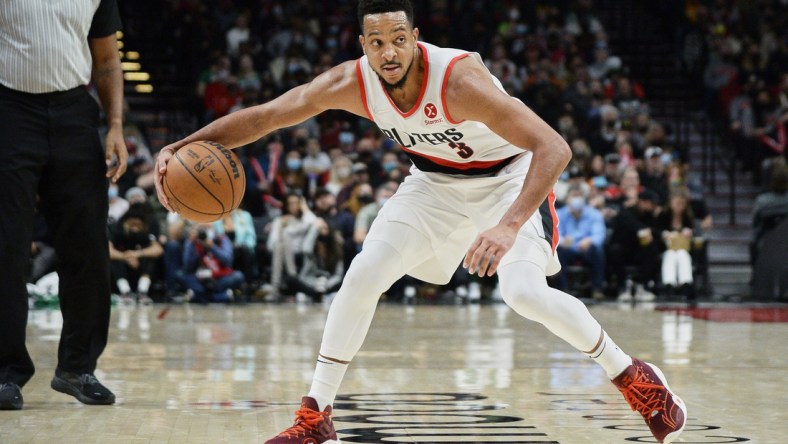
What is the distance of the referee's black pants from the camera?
16.6 feet

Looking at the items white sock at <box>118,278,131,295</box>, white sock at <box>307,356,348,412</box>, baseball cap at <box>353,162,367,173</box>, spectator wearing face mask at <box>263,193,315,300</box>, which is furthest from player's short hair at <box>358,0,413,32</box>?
baseball cap at <box>353,162,367,173</box>

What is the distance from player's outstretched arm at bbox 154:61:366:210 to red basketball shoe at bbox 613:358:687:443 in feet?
4.48

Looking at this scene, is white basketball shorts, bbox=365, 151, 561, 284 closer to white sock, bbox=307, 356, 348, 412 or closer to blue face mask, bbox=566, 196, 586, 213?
white sock, bbox=307, 356, 348, 412

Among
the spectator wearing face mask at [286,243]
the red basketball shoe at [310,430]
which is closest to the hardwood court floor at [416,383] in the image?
the red basketball shoe at [310,430]

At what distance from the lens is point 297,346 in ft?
25.5

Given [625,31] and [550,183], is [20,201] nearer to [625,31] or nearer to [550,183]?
[550,183]

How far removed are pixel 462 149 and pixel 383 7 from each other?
615 millimetres

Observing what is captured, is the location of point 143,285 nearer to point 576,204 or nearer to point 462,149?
point 576,204

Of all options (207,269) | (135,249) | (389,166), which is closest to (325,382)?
(207,269)

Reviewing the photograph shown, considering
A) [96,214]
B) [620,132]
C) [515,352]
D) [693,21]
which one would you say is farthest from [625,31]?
[96,214]

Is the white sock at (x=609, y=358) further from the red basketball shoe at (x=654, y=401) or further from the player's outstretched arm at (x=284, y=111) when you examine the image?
Result: the player's outstretched arm at (x=284, y=111)

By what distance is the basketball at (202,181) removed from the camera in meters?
4.27

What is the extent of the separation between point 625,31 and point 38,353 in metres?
14.5

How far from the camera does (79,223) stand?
5199mm
